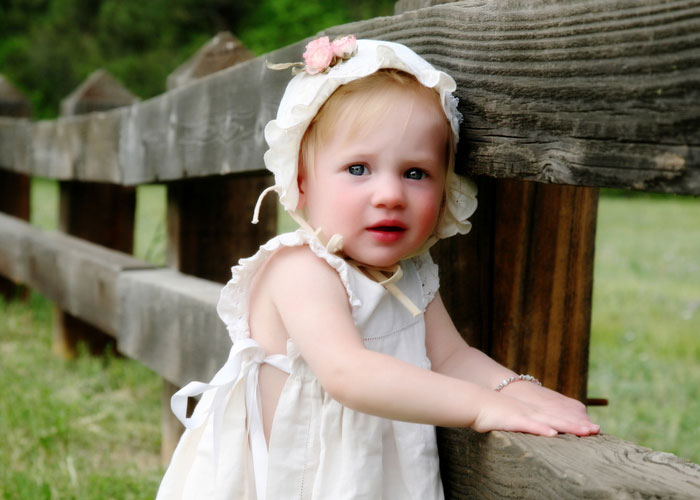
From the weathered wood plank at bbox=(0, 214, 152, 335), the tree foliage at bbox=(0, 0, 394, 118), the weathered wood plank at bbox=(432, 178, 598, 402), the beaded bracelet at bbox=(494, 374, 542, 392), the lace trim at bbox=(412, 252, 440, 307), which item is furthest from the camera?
the tree foliage at bbox=(0, 0, 394, 118)

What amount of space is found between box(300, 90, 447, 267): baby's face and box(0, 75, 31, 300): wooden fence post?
5049 millimetres

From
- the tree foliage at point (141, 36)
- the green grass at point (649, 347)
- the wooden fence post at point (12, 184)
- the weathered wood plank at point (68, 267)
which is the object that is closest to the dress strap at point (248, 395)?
the weathered wood plank at point (68, 267)

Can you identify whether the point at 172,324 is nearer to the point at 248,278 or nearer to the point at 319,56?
the point at 248,278

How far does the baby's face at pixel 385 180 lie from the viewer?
5.05ft

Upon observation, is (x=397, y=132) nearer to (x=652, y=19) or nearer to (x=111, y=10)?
(x=652, y=19)

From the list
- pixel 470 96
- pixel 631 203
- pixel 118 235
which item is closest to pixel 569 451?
pixel 470 96

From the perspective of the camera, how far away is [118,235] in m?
4.92

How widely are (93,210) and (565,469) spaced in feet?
13.1

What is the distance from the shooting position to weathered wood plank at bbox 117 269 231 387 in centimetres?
248

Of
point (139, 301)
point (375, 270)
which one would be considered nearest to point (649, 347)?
point (139, 301)

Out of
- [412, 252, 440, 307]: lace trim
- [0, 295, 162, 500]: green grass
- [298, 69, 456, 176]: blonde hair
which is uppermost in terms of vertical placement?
[298, 69, 456, 176]: blonde hair

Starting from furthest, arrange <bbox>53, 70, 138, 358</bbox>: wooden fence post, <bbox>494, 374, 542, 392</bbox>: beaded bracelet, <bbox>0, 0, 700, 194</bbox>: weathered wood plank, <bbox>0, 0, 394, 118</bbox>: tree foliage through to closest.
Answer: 1. <bbox>0, 0, 394, 118</bbox>: tree foliage
2. <bbox>53, 70, 138, 358</bbox>: wooden fence post
3. <bbox>494, 374, 542, 392</bbox>: beaded bracelet
4. <bbox>0, 0, 700, 194</bbox>: weathered wood plank

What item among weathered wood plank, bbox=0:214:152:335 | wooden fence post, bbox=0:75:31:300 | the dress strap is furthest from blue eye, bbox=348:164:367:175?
wooden fence post, bbox=0:75:31:300

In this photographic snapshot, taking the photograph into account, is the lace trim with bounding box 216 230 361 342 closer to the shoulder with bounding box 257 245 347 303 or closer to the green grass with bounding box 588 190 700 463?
the shoulder with bounding box 257 245 347 303
